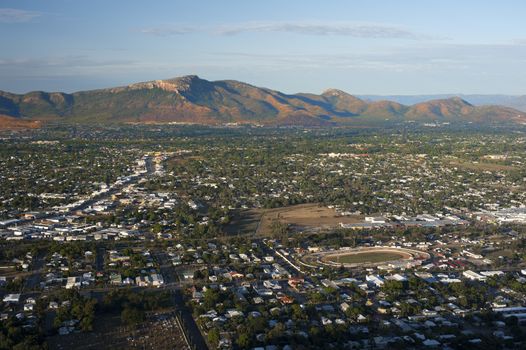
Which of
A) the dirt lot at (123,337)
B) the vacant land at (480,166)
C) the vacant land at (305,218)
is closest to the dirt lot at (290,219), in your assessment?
the vacant land at (305,218)

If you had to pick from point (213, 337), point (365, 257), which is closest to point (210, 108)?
point (365, 257)

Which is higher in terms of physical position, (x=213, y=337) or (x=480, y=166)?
(x=480, y=166)

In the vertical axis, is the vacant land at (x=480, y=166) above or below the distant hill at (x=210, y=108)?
below

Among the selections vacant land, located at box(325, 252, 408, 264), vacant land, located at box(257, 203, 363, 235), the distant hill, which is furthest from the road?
the distant hill

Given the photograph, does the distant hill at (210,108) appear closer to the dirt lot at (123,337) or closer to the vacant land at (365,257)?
the vacant land at (365,257)

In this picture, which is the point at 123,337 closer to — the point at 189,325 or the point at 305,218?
the point at 189,325

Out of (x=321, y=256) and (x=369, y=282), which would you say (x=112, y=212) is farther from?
(x=369, y=282)
